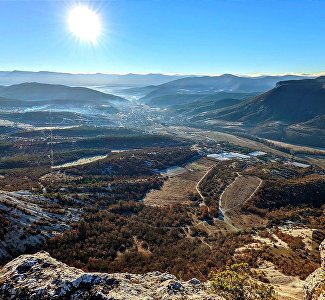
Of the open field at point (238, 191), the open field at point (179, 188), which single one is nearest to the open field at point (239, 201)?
the open field at point (238, 191)

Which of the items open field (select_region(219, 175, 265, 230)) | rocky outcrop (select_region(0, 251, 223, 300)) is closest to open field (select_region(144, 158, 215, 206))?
open field (select_region(219, 175, 265, 230))

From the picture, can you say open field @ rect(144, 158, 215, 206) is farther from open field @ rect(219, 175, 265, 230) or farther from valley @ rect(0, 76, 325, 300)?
open field @ rect(219, 175, 265, 230)

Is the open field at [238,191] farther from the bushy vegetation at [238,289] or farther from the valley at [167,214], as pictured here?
the bushy vegetation at [238,289]

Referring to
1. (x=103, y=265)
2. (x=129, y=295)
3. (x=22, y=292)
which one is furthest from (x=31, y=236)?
(x=129, y=295)

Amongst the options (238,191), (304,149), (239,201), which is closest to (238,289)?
(239,201)

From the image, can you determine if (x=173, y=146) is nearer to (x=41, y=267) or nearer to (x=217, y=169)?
(x=217, y=169)

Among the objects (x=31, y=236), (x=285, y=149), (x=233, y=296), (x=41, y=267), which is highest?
(x=41, y=267)

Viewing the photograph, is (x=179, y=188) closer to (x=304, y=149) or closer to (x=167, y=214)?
(x=167, y=214)
